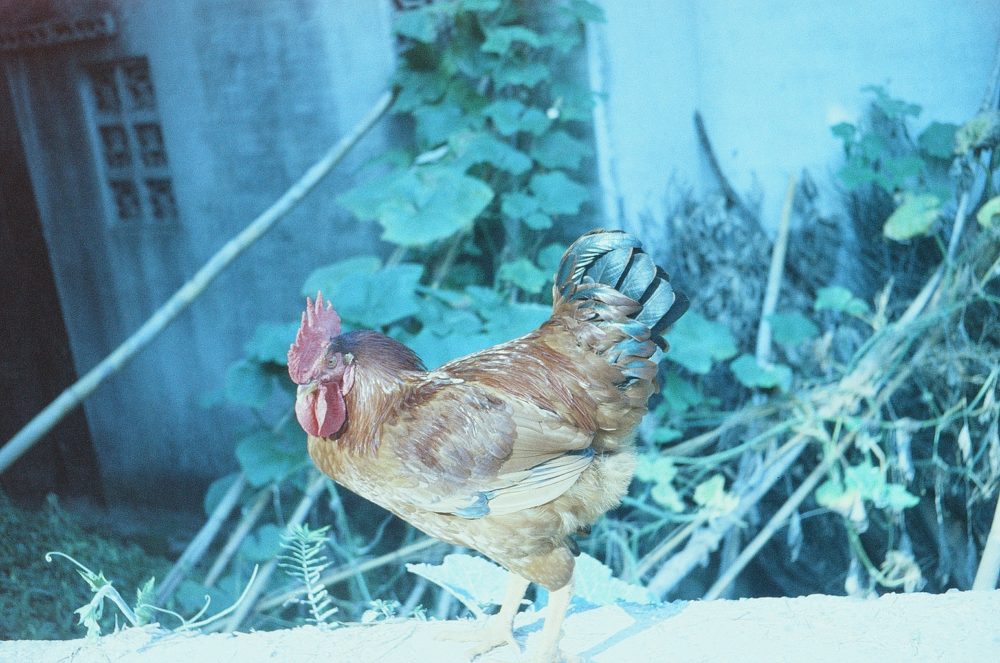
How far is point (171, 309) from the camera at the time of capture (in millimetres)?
3477

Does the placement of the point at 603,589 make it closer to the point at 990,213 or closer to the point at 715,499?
the point at 715,499

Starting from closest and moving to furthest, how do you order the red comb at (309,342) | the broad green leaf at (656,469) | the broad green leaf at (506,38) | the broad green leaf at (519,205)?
1. the red comb at (309,342)
2. the broad green leaf at (656,469)
3. the broad green leaf at (506,38)
4. the broad green leaf at (519,205)

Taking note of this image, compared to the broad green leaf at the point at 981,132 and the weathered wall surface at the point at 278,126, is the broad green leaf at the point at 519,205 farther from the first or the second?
the broad green leaf at the point at 981,132

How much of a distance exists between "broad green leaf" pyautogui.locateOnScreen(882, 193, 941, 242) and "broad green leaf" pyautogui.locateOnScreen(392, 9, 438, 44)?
8.03 feet

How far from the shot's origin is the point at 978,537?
11.6 ft

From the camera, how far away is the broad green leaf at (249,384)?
3520 mm

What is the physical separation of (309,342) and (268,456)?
72.1 inches

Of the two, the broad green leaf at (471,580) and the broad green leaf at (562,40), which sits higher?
the broad green leaf at (562,40)

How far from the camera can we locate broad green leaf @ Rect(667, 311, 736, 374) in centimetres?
372

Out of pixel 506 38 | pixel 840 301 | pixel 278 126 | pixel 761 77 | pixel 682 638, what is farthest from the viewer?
pixel 278 126

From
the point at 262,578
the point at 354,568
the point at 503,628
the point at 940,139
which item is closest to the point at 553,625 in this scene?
the point at 503,628

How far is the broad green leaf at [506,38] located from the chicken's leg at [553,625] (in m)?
2.83

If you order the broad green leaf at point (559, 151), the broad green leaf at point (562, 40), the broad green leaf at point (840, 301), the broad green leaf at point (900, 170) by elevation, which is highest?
the broad green leaf at point (562, 40)

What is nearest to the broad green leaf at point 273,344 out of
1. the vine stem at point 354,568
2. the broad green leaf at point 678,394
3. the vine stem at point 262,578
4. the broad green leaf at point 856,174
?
the vine stem at point 262,578
